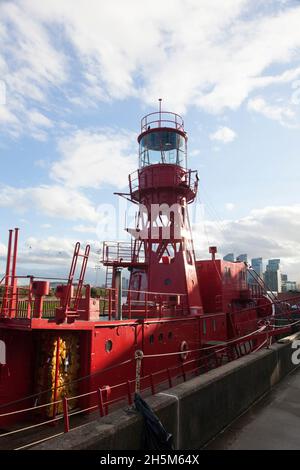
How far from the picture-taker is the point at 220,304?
21.1m

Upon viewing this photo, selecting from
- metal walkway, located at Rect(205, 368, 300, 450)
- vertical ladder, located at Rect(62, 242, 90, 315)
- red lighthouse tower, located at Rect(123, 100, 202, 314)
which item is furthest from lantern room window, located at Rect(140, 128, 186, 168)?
metal walkway, located at Rect(205, 368, 300, 450)

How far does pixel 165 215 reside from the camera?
20.6 metres

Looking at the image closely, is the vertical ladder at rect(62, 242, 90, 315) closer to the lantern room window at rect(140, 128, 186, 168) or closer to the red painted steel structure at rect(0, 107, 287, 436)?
the red painted steel structure at rect(0, 107, 287, 436)

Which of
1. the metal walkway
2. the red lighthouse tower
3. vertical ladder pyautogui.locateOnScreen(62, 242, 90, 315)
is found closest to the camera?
the metal walkway

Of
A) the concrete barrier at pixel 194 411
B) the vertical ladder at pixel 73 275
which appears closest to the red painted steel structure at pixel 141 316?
the vertical ladder at pixel 73 275

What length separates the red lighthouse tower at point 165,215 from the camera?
19.0m

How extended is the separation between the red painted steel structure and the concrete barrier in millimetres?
2327

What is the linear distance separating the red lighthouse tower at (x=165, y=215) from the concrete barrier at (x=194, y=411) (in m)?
8.59

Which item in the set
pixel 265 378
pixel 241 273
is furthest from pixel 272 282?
pixel 265 378

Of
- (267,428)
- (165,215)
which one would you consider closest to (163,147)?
(165,215)

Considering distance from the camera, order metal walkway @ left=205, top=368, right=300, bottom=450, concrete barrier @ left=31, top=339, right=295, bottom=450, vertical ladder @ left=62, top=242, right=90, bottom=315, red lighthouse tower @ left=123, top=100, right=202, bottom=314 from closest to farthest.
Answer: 1. concrete barrier @ left=31, top=339, right=295, bottom=450
2. metal walkway @ left=205, top=368, right=300, bottom=450
3. vertical ladder @ left=62, top=242, right=90, bottom=315
4. red lighthouse tower @ left=123, top=100, right=202, bottom=314

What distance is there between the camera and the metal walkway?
6.41m

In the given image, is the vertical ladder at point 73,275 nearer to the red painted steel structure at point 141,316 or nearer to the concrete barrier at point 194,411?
the red painted steel structure at point 141,316
